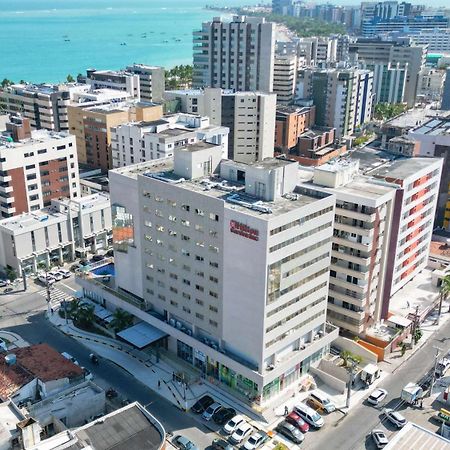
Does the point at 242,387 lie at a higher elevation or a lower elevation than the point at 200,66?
lower

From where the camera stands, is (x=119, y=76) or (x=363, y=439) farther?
(x=119, y=76)

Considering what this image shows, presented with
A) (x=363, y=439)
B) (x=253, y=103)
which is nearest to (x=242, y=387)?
(x=363, y=439)

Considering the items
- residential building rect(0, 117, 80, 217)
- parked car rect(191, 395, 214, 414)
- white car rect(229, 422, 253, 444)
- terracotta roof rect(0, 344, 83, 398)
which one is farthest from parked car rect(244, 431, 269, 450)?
residential building rect(0, 117, 80, 217)

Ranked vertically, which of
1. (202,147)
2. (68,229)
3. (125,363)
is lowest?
(125,363)

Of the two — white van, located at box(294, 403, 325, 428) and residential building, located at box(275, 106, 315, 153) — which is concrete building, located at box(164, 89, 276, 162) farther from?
white van, located at box(294, 403, 325, 428)

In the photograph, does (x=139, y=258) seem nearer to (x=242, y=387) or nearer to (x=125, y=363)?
(x=125, y=363)

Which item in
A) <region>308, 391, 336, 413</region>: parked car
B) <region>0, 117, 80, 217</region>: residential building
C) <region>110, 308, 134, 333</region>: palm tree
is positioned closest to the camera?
<region>308, 391, 336, 413</region>: parked car

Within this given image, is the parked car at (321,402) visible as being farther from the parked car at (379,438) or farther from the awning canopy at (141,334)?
the awning canopy at (141,334)
